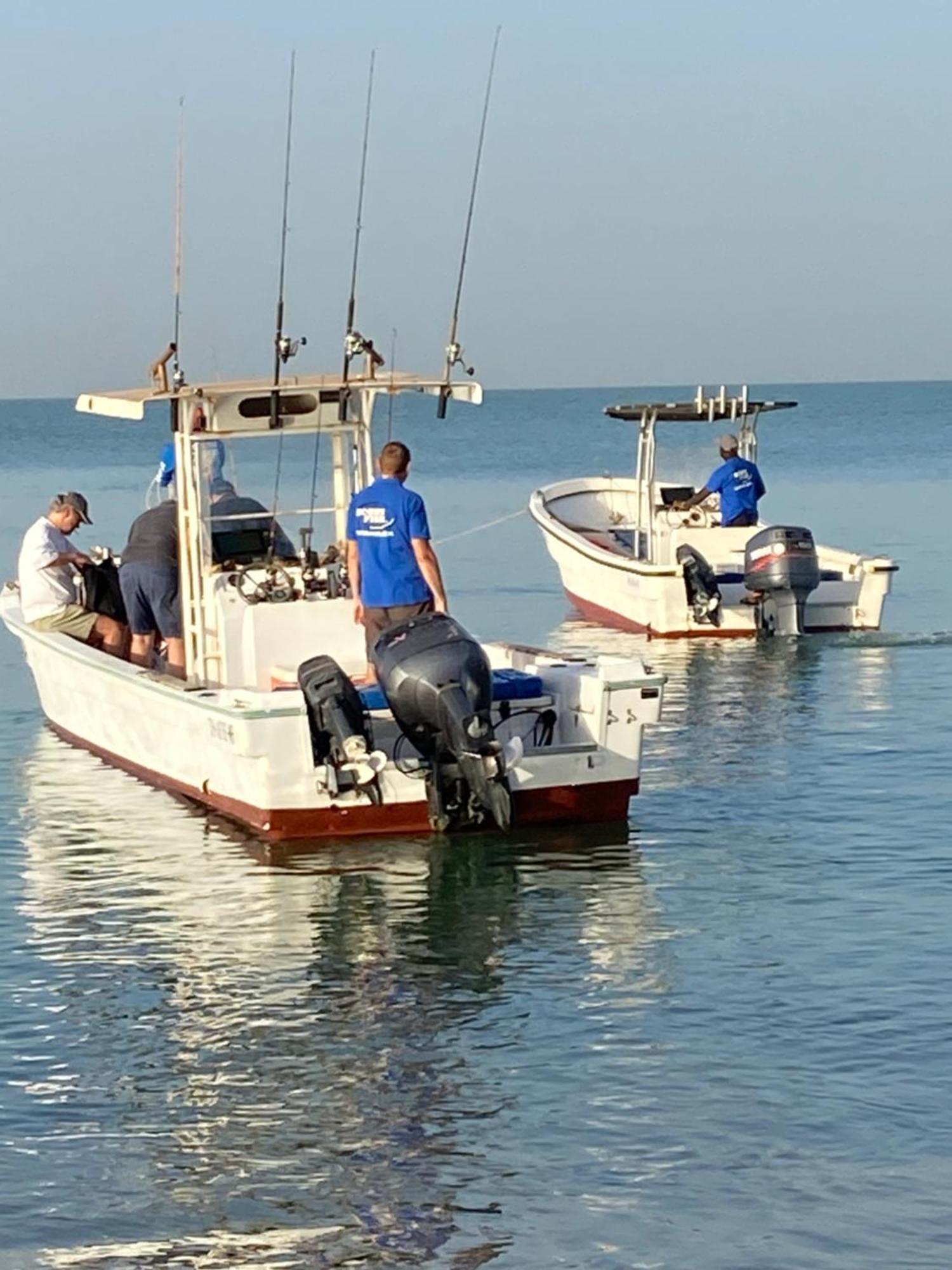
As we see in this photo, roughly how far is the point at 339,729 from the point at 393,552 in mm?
1102

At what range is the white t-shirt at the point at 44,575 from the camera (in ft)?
49.4

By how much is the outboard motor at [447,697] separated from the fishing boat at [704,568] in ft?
29.1

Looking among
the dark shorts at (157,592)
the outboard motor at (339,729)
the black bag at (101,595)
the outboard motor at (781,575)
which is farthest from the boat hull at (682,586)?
the outboard motor at (339,729)

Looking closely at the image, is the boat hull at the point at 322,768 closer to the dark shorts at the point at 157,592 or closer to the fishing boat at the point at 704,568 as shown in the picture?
the dark shorts at the point at 157,592

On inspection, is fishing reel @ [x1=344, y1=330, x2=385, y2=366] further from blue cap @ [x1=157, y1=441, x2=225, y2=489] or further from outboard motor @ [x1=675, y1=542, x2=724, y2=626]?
outboard motor @ [x1=675, y1=542, x2=724, y2=626]

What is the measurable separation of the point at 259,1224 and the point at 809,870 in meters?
5.18

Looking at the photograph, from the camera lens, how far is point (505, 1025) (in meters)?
8.85

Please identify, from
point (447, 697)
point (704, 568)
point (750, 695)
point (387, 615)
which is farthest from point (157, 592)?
point (704, 568)

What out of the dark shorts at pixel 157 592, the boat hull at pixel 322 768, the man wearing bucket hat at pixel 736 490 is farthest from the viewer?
the man wearing bucket hat at pixel 736 490

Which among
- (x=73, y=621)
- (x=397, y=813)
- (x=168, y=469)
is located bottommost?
(x=397, y=813)

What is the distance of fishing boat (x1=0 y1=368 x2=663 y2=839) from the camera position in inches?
444

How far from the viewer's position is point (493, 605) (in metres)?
25.8

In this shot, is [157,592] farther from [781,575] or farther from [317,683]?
[781,575]

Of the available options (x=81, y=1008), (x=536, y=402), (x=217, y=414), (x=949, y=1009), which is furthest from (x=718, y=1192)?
(x=536, y=402)
